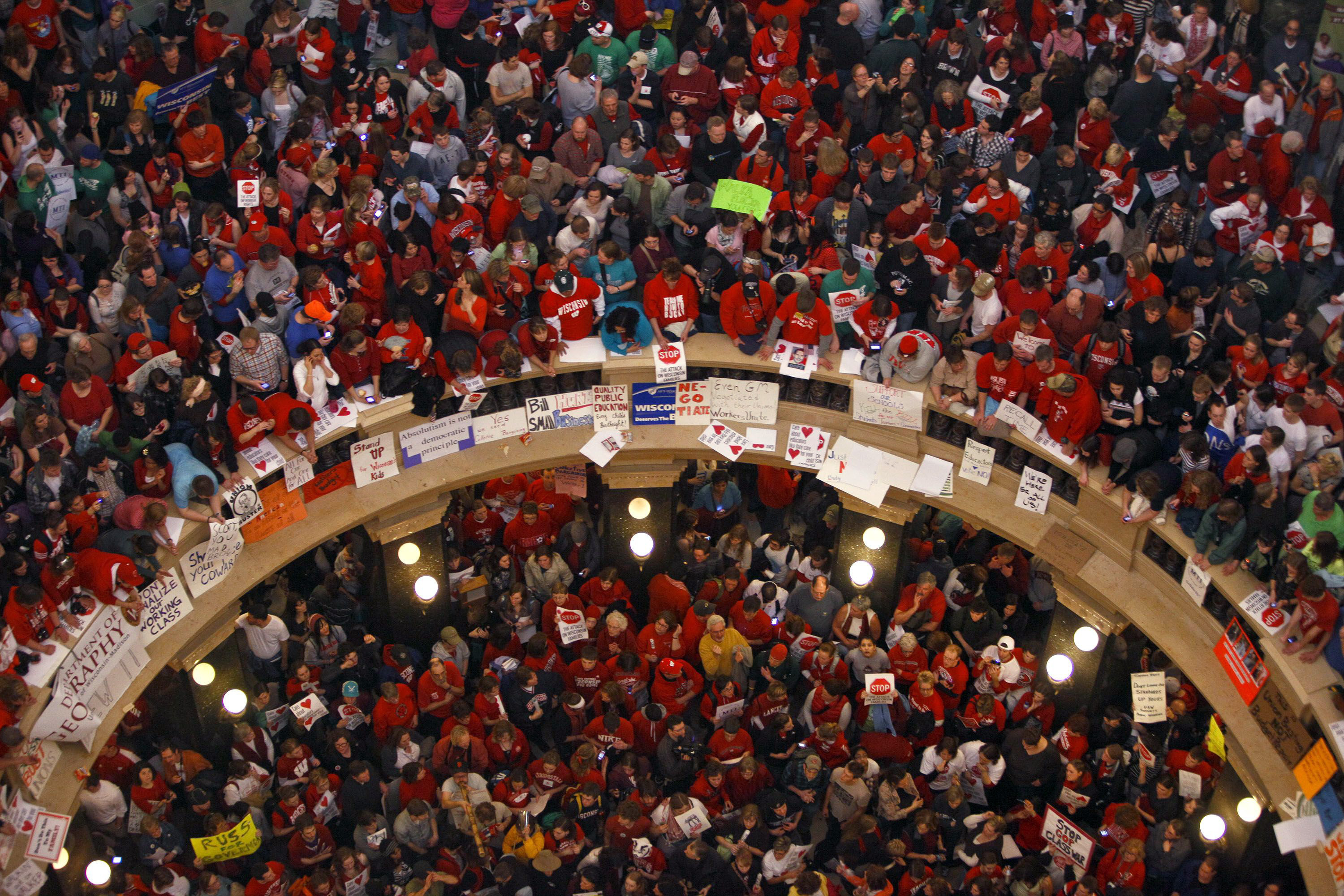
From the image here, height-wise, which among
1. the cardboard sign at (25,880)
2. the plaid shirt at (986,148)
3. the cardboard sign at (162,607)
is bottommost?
the cardboard sign at (25,880)

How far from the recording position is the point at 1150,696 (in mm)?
16188

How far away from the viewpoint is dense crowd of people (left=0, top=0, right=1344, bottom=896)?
15.0m

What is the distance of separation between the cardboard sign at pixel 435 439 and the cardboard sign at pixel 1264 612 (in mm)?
8029

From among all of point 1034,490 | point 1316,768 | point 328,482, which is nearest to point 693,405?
point 1034,490

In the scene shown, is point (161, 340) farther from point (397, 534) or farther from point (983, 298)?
point (983, 298)

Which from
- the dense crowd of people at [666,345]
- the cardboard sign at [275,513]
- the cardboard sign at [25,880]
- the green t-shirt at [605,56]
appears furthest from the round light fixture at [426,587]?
the green t-shirt at [605,56]

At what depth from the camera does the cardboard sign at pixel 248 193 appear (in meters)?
16.3

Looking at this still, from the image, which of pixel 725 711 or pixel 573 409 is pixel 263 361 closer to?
pixel 573 409

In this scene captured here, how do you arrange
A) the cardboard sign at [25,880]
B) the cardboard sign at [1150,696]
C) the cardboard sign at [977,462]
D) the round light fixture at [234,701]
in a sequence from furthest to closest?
the cardboard sign at [977,462], the round light fixture at [234,701], the cardboard sign at [1150,696], the cardboard sign at [25,880]

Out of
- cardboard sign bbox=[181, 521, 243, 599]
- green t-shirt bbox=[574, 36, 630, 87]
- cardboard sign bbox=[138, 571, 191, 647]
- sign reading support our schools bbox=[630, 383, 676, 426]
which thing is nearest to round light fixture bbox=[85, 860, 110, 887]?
cardboard sign bbox=[138, 571, 191, 647]

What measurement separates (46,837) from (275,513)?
3840 millimetres

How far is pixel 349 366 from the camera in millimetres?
15750

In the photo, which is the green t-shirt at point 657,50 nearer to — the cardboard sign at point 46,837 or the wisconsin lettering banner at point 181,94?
the wisconsin lettering banner at point 181,94

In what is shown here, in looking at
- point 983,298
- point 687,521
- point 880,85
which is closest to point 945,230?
point 983,298
